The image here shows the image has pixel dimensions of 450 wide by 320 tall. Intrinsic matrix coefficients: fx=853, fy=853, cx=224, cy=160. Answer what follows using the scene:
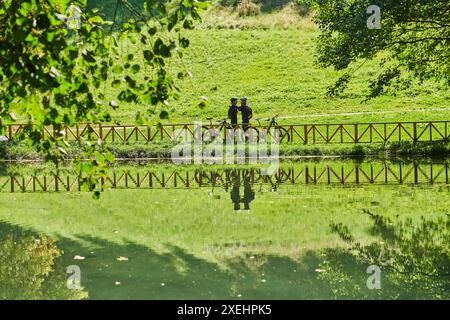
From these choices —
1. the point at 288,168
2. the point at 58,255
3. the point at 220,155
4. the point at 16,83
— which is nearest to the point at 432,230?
the point at 58,255

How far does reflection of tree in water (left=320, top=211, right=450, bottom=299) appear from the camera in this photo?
10.5 meters

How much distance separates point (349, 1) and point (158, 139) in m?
10.6

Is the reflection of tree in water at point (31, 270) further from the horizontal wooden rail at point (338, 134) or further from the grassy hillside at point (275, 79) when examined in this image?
the grassy hillside at point (275, 79)

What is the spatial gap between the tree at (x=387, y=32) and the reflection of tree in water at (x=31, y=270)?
703 inches

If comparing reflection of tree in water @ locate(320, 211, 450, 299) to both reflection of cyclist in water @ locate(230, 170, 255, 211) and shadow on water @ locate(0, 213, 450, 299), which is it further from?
reflection of cyclist in water @ locate(230, 170, 255, 211)

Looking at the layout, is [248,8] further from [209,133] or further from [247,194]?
[247,194]

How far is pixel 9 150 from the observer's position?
119 feet

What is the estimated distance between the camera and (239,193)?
73.9 ft

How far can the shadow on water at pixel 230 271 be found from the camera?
34.6 feet

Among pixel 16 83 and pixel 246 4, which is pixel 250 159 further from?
pixel 246 4

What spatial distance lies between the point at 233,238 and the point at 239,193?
7.67 m

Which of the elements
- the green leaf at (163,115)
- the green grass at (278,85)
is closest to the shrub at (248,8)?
the green grass at (278,85)

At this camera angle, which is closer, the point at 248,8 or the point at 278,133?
the point at 278,133

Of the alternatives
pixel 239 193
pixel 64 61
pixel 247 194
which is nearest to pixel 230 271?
pixel 64 61
